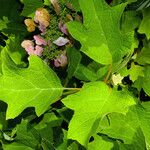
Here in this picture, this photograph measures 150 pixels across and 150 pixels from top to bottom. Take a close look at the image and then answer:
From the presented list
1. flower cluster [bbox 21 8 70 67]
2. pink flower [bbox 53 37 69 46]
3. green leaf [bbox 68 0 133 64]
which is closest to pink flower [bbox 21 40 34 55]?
flower cluster [bbox 21 8 70 67]

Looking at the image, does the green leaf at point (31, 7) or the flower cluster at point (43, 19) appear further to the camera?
the green leaf at point (31, 7)

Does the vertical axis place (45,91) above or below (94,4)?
below

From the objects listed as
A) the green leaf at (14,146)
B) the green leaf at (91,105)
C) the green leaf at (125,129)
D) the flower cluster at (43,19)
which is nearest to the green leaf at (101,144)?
the green leaf at (125,129)

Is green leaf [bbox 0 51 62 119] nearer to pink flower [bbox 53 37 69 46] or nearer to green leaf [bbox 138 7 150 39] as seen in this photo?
pink flower [bbox 53 37 69 46]

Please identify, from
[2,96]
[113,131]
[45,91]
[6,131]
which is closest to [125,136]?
[113,131]

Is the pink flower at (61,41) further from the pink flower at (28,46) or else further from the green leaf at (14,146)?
the green leaf at (14,146)

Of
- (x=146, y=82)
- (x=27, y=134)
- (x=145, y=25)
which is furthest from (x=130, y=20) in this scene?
(x=27, y=134)

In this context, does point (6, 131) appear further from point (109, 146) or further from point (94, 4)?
point (94, 4)
